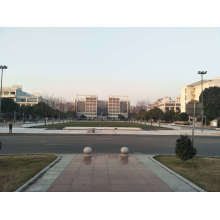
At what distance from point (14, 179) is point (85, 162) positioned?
346 cm

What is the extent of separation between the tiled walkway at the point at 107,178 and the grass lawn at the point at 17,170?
3.78ft

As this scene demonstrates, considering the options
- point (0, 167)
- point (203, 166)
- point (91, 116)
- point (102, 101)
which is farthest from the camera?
point (102, 101)

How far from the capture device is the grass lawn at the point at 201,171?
6.18m

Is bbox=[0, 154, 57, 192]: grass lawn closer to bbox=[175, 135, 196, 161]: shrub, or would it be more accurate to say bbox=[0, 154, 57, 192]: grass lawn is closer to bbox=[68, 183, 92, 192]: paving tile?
bbox=[68, 183, 92, 192]: paving tile

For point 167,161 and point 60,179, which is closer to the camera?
point 60,179

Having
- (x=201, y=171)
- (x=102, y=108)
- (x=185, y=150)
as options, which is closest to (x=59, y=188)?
(x=201, y=171)

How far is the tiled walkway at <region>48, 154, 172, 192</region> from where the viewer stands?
575 centimetres

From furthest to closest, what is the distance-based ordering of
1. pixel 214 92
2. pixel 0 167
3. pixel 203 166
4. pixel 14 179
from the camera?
pixel 214 92 < pixel 203 166 < pixel 0 167 < pixel 14 179

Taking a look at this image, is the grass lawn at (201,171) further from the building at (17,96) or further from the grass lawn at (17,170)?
the building at (17,96)

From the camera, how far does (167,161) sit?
9.52 metres

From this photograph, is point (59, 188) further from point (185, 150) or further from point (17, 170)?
point (185, 150)

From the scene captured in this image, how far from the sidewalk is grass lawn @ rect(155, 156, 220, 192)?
58 centimetres

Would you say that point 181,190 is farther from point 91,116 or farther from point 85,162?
point 91,116
